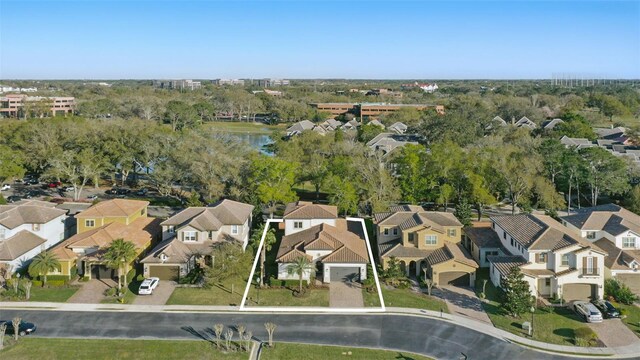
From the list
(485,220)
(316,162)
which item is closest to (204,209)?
(316,162)

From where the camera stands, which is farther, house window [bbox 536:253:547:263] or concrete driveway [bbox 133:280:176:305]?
house window [bbox 536:253:547:263]

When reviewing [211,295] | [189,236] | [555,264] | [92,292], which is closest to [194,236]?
[189,236]

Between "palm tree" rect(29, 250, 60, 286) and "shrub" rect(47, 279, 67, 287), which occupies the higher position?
"palm tree" rect(29, 250, 60, 286)

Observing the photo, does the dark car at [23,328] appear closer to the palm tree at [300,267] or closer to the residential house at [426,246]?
the palm tree at [300,267]

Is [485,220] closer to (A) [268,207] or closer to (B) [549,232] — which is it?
(B) [549,232]

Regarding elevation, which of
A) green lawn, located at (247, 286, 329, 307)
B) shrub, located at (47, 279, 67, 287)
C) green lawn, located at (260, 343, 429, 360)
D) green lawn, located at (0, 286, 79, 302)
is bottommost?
green lawn, located at (260, 343, 429, 360)

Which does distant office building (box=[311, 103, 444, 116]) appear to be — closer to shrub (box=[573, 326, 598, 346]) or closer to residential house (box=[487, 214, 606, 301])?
residential house (box=[487, 214, 606, 301])

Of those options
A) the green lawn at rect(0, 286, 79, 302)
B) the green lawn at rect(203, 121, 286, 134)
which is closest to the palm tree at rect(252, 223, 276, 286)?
the green lawn at rect(0, 286, 79, 302)
